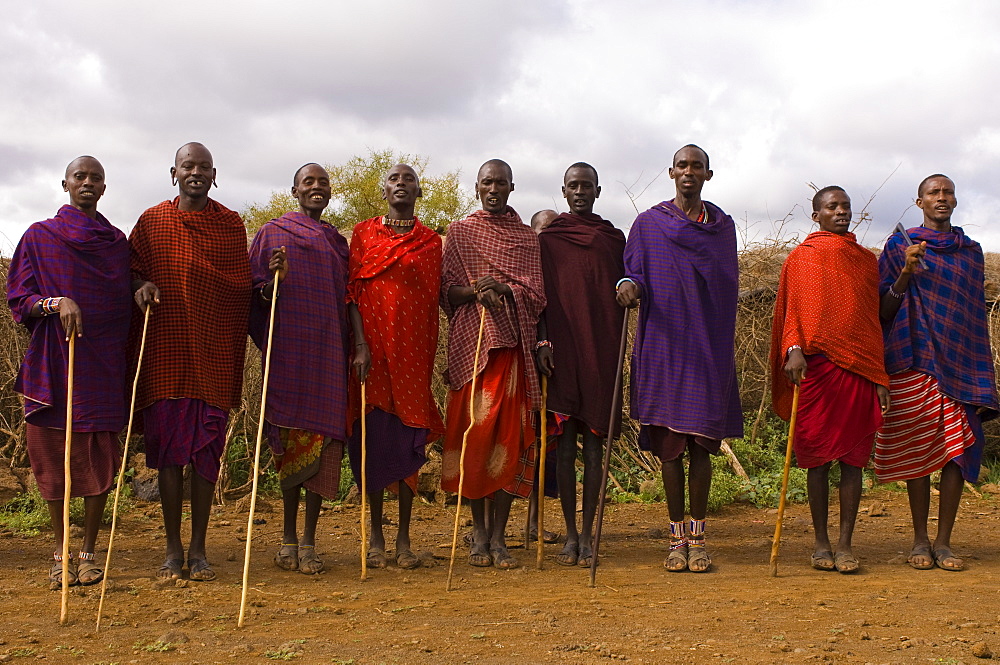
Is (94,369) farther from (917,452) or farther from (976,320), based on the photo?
(976,320)

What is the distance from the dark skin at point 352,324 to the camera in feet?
16.7

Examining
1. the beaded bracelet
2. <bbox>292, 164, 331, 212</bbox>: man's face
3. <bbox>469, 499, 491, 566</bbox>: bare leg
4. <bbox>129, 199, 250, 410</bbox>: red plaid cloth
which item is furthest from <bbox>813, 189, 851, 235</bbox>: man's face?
the beaded bracelet

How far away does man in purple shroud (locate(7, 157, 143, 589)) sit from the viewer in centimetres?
476

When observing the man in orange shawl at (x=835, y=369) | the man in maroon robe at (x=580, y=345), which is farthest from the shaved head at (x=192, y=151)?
the man in orange shawl at (x=835, y=369)

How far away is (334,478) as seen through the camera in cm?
523

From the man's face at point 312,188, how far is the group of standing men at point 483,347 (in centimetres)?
1

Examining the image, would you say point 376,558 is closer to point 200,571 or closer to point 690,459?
point 200,571

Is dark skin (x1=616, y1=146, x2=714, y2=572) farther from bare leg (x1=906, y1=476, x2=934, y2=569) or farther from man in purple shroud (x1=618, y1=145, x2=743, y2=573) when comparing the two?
bare leg (x1=906, y1=476, x2=934, y2=569)

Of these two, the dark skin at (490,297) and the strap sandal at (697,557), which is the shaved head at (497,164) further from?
the strap sandal at (697,557)

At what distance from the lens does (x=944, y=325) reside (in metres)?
5.41

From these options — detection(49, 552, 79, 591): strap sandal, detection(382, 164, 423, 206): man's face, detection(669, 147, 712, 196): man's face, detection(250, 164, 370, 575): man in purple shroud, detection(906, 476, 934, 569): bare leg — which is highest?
detection(669, 147, 712, 196): man's face

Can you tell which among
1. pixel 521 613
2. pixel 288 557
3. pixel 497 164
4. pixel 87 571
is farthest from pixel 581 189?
pixel 87 571

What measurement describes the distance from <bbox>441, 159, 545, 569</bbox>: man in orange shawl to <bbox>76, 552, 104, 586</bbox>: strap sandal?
1.90 m

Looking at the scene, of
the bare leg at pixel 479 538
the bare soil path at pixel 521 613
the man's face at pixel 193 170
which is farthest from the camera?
the bare leg at pixel 479 538
